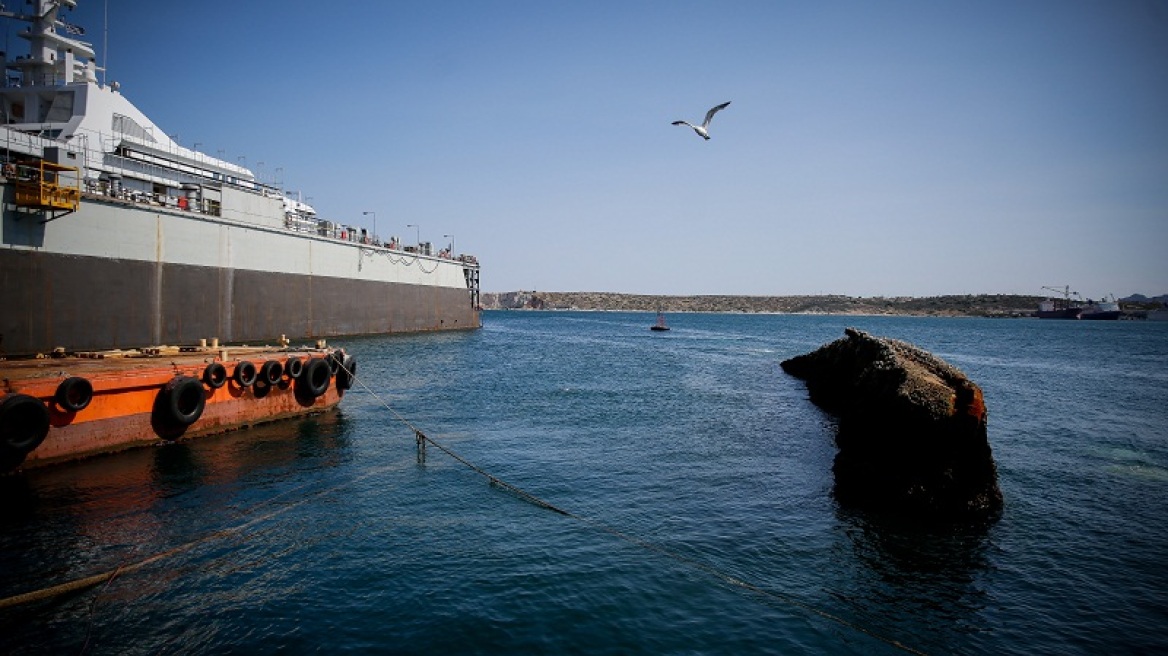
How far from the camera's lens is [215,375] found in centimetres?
1784

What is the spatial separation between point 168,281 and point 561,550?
33.9m

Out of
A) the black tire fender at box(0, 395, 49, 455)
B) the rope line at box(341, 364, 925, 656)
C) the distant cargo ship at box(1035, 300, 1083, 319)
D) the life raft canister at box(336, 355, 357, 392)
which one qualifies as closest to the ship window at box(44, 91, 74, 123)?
the life raft canister at box(336, 355, 357, 392)

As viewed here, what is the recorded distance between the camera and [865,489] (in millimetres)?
14070

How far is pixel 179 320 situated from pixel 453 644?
35.1 metres

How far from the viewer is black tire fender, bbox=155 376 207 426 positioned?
53.5ft

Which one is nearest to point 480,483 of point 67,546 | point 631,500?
point 631,500

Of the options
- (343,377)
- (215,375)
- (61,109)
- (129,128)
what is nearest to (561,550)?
(215,375)

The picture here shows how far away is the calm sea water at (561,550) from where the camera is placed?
813 cm

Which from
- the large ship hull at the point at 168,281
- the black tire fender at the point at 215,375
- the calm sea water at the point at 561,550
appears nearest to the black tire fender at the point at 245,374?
the black tire fender at the point at 215,375

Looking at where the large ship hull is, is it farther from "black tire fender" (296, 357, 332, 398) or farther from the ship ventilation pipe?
"black tire fender" (296, 357, 332, 398)

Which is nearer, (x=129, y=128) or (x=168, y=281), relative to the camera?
(x=168, y=281)

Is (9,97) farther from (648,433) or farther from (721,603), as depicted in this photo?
(721,603)

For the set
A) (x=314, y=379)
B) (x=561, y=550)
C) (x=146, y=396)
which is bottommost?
(x=561, y=550)

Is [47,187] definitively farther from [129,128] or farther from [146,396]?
[129,128]
